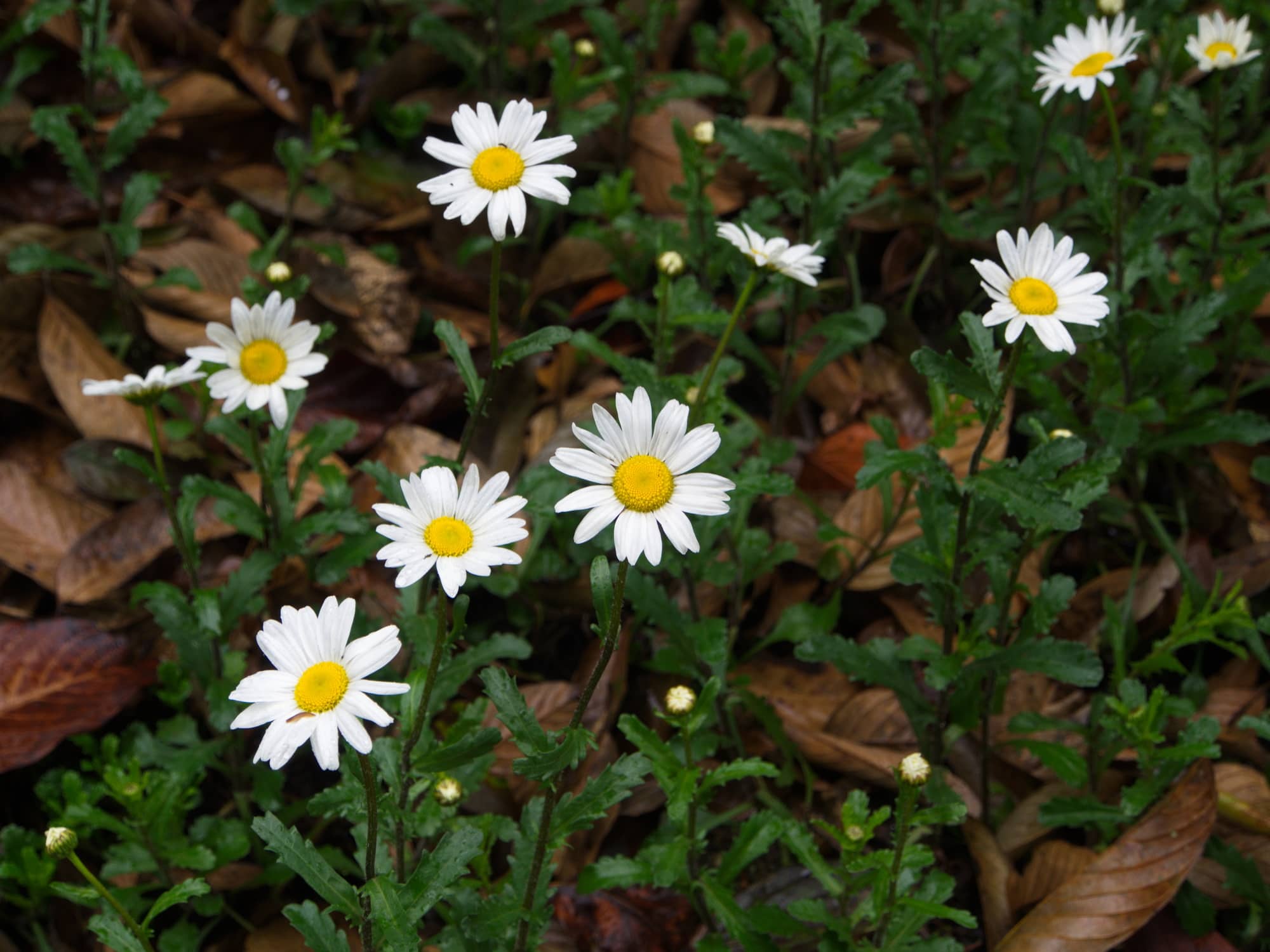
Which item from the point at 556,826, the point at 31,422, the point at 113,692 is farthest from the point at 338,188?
the point at 556,826

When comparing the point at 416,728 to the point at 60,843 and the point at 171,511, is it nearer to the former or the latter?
the point at 60,843

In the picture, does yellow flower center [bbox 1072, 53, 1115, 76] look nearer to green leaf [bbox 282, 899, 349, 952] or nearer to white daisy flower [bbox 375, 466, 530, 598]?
white daisy flower [bbox 375, 466, 530, 598]

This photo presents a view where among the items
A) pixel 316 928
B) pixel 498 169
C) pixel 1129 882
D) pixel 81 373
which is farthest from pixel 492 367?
pixel 81 373

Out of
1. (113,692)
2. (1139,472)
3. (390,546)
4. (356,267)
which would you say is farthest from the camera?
(356,267)

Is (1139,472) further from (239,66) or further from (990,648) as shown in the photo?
(239,66)

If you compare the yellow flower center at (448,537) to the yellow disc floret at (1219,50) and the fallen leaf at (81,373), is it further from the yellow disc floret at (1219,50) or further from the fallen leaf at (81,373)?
the yellow disc floret at (1219,50)
